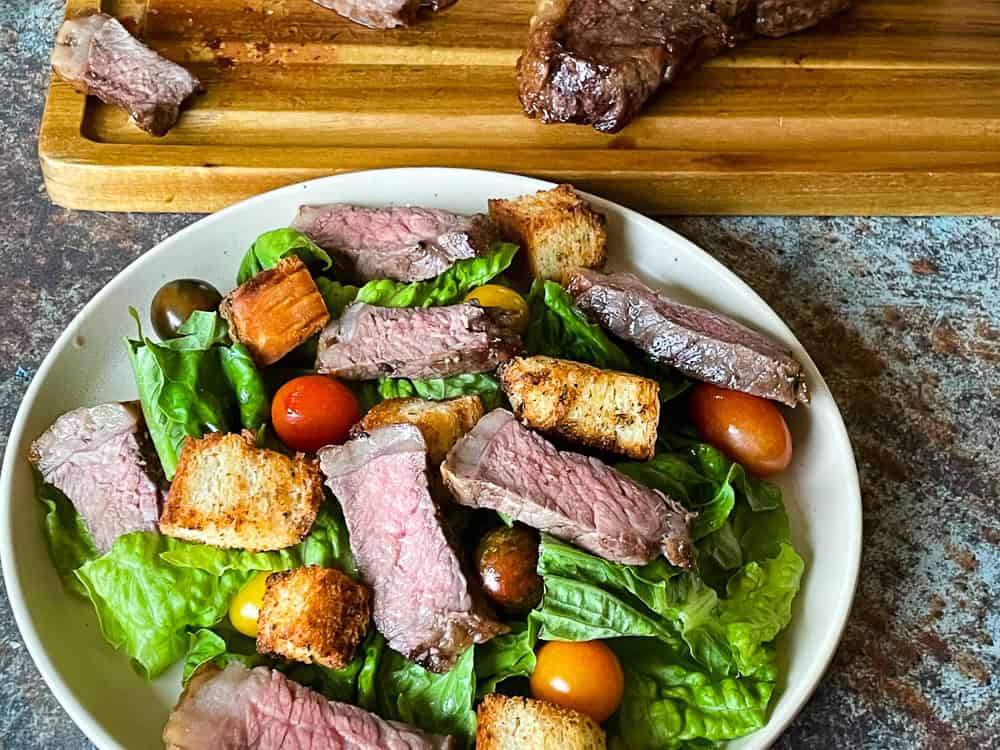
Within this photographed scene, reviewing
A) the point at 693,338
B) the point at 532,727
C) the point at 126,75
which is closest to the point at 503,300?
the point at 693,338

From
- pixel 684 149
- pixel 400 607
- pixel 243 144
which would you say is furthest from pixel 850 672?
pixel 243 144

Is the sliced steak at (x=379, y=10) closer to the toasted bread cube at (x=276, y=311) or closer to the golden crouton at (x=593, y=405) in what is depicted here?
the toasted bread cube at (x=276, y=311)

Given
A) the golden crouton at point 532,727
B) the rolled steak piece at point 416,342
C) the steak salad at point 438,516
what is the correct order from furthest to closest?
1. the rolled steak piece at point 416,342
2. the steak salad at point 438,516
3. the golden crouton at point 532,727

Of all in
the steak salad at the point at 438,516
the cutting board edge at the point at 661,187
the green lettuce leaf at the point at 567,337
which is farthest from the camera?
the cutting board edge at the point at 661,187

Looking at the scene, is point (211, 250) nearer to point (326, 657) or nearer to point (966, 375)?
point (326, 657)

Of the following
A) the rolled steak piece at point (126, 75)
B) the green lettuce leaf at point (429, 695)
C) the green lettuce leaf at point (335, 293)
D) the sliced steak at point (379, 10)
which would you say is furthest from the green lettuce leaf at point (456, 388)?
the sliced steak at point (379, 10)

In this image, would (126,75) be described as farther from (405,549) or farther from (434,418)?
(405,549)

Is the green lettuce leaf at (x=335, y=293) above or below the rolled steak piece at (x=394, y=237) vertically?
below
